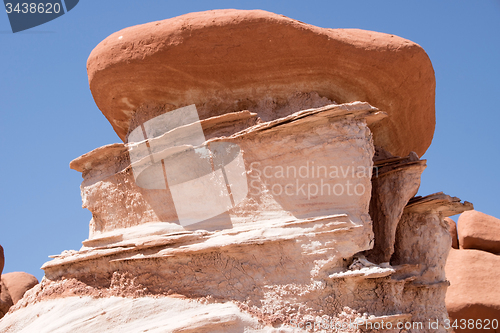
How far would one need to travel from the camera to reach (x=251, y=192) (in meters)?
6.02

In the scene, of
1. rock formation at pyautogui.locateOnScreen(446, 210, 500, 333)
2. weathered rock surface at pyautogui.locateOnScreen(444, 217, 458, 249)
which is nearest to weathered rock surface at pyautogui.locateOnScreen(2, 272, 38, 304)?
rock formation at pyautogui.locateOnScreen(446, 210, 500, 333)

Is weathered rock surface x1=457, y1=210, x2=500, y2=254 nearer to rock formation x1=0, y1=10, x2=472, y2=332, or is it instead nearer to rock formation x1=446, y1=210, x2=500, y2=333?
rock formation x1=446, y1=210, x2=500, y2=333

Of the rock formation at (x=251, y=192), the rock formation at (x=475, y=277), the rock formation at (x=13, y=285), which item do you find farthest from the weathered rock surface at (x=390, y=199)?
the rock formation at (x=13, y=285)

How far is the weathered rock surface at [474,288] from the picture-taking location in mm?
11109

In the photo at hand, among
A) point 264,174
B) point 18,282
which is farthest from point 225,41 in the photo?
point 18,282

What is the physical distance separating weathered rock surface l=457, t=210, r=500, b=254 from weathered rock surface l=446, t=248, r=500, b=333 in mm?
523

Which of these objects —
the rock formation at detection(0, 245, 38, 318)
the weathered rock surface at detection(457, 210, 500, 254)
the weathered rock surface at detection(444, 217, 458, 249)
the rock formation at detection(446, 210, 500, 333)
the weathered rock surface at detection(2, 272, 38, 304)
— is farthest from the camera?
the weathered rock surface at detection(2, 272, 38, 304)

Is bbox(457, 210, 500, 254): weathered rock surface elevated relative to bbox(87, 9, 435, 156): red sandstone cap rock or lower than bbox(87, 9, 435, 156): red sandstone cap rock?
lower

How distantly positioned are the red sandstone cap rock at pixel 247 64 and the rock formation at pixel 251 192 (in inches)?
0.7

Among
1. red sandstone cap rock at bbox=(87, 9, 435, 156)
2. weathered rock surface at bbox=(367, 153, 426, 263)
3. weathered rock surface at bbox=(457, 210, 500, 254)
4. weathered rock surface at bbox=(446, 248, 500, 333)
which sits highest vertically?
red sandstone cap rock at bbox=(87, 9, 435, 156)

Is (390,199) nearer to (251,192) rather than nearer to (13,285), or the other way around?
(251,192)

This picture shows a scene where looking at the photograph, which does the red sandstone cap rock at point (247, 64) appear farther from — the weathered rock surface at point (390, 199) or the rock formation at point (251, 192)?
the weathered rock surface at point (390, 199)

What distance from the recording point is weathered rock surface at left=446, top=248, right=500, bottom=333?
36.4ft

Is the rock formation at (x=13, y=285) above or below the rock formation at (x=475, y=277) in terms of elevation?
above
